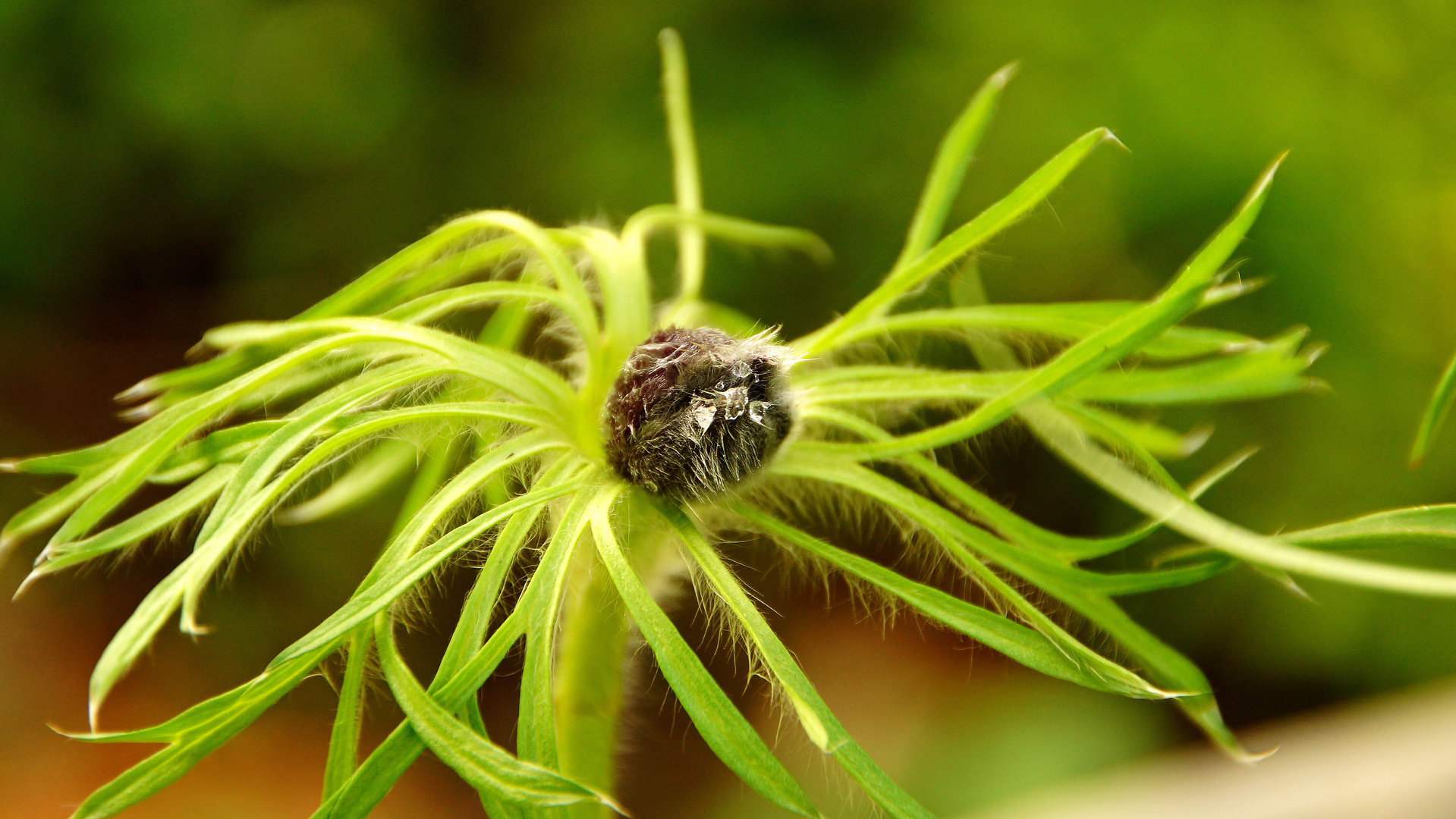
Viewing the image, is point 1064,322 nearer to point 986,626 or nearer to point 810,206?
point 986,626

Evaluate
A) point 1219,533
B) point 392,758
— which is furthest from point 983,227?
point 392,758

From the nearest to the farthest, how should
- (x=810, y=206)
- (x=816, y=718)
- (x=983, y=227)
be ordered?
(x=816, y=718)
(x=983, y=227)
(x=810, y=206)

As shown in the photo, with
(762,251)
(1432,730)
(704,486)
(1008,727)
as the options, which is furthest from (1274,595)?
(704,486)

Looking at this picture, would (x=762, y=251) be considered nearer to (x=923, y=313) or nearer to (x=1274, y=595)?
(x=1274, y=595)

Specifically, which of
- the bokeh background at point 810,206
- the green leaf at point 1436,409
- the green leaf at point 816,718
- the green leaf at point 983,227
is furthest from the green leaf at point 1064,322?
the bokeh background at point 810,206

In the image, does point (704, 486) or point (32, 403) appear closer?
point (704, 486)
